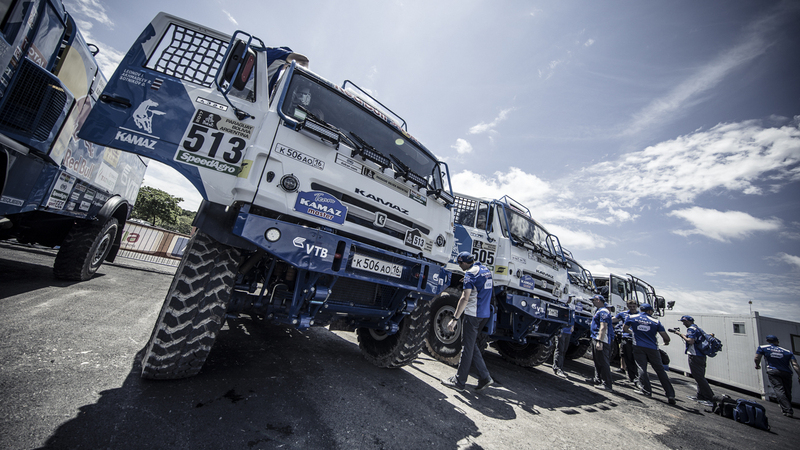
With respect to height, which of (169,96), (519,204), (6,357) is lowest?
(6,357)

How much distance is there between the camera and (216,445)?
1.71 metres

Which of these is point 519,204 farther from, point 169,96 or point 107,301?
point 107,301

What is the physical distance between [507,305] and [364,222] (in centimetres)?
363

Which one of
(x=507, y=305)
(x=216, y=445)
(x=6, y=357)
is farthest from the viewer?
(x=507, y=305)

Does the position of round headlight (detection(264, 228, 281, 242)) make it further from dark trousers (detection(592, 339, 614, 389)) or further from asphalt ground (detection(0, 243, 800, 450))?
dark trousers (detection(592, 339, 614, 389))

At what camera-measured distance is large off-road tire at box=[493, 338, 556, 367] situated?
6.19 m

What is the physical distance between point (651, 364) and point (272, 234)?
7.21m

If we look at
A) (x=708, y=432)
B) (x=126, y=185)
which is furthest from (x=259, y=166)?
(x=708, y=432)

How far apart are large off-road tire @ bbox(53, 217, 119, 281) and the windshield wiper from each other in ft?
18.3

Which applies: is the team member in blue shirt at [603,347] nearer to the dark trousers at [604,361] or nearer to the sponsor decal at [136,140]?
the dark trousers at [604,361]

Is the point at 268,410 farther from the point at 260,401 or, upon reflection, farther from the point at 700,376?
the point at 700,376

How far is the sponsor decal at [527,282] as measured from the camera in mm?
5246

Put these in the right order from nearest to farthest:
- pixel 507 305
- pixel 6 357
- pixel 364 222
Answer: pixel 6 357
pixel 364 222
pixel 507 305

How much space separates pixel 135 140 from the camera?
7.46 ft
